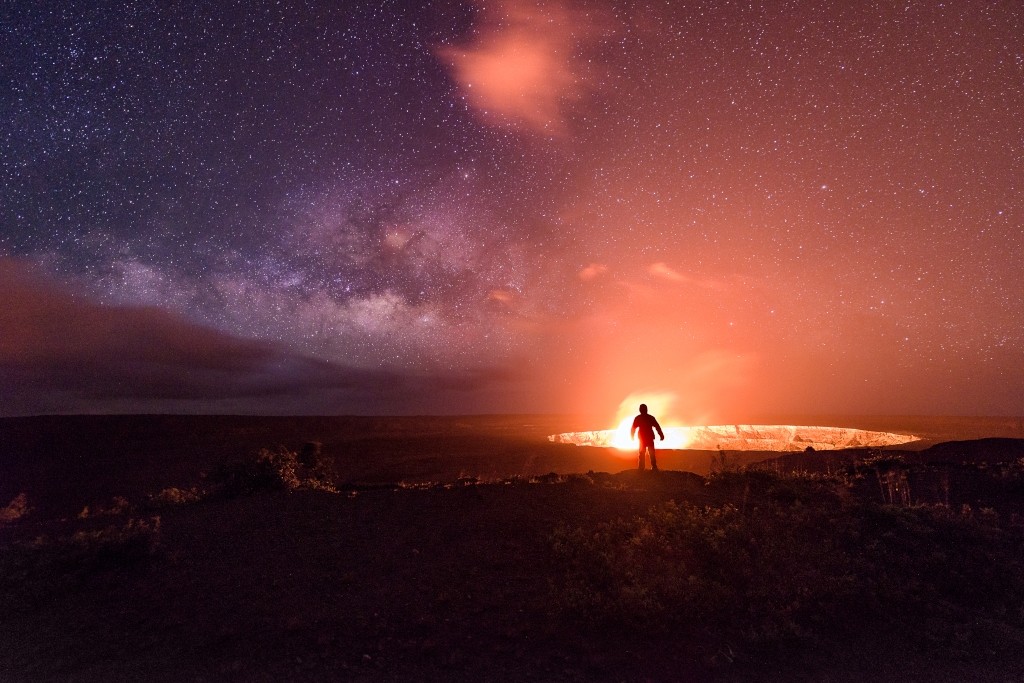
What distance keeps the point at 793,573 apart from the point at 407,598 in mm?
5794

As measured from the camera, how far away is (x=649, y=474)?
51.8 ft

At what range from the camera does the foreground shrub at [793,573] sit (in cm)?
720

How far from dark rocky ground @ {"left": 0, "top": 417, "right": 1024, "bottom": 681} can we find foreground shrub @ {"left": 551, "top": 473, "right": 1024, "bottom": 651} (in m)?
0.08

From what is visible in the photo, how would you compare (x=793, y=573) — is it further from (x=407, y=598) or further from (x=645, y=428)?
(x=645, y=428)

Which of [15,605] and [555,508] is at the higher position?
[555,508]

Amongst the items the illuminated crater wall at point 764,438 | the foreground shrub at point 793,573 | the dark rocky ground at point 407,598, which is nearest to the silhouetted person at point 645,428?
the dark rocky ground at point 407,598

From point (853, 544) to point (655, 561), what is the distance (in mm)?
3727

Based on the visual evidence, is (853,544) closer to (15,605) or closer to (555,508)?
(555,508)

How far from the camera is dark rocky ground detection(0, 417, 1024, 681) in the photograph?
6297 millimetres

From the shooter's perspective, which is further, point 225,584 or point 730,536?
point 730,536

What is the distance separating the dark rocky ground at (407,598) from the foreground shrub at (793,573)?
8 centimetres

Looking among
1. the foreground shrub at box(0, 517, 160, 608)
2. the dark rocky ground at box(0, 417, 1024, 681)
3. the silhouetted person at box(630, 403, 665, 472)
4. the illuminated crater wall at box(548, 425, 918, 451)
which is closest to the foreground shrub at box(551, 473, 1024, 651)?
the dark rocky ground at box(0, 417, 1024, 681)

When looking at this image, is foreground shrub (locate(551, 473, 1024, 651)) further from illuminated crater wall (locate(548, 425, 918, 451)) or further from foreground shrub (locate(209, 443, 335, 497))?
illuminated crater wall (locate(548, 425, 918, 451))

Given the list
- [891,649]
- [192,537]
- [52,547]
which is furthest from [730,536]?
[52,547]
